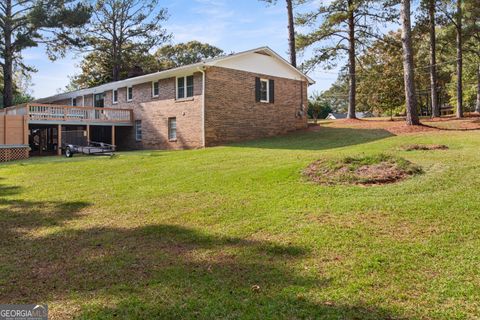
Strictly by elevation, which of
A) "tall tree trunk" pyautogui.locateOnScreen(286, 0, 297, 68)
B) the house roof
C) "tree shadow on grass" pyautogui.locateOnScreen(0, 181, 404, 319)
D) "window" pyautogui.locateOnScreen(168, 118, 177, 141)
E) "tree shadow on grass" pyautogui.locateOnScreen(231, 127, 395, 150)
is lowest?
"tree shadow on grass" pyautogui.locateOnScreen(0, 181, 404, 319)

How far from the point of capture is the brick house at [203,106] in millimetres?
18938

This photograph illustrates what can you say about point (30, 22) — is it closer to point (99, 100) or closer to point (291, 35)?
point (99, 100)

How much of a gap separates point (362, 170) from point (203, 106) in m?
12.0

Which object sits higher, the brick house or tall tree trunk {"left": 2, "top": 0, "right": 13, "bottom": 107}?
tall tree trunk {"left": 2, "top": 0, "right": 13, "bottom": 107}

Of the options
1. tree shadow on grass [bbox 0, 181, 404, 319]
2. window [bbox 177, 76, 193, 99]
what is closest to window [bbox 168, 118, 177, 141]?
window [bbox 177, 76, 193, 99]

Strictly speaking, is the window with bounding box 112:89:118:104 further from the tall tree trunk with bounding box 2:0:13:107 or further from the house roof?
the tall tree trunk with bounding box 2:0:13:107

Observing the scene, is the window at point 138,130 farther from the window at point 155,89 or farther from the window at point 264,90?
the window at point 264,90

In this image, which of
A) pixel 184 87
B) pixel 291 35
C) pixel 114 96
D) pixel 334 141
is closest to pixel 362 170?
pixel 334 141

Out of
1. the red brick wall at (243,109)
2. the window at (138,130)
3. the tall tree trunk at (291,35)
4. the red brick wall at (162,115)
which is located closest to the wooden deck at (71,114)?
the window at (138,130)

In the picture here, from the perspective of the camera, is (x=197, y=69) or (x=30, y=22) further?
(x=30, y=22)

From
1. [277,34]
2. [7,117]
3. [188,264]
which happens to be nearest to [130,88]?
[7,117]

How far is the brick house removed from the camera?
62.1 ft

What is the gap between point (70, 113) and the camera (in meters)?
21.6

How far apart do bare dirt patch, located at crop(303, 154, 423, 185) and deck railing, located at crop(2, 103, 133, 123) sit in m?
17.0
